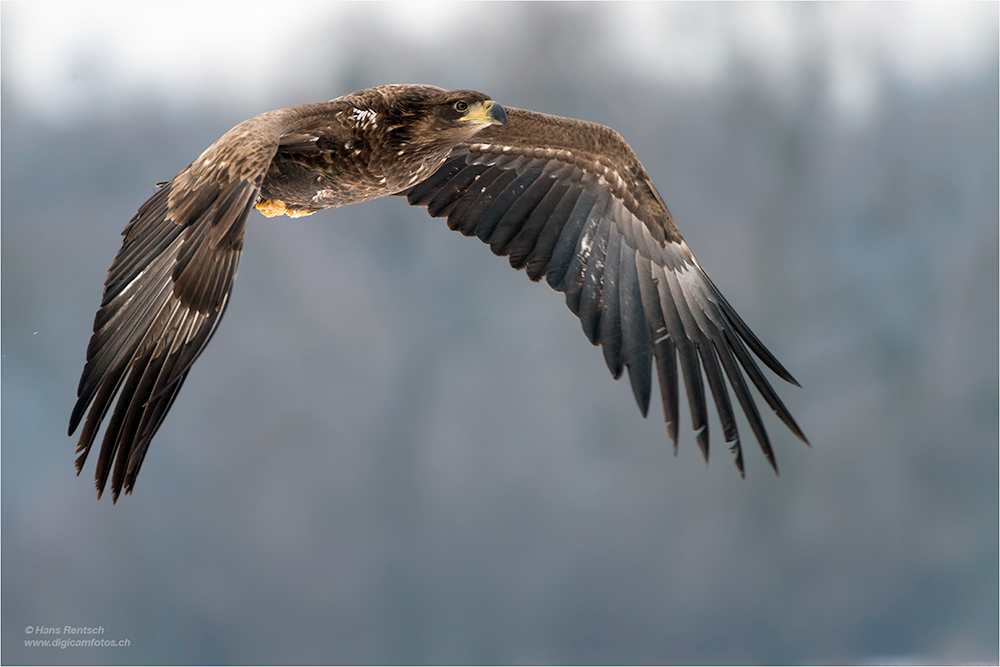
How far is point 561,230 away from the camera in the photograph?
14.4ft

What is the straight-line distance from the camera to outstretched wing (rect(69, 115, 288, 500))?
2.58 meters

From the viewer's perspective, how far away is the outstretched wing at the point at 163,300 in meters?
2.58

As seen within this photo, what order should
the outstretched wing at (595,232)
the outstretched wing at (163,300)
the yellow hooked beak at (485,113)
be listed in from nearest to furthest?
the outstretched wing at (163,300) < the yellow hooked beak at (485,113) < the outstretched wing at (595,232)

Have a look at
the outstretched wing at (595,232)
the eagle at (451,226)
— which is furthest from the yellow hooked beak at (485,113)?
the outstretched wing at (595,232)

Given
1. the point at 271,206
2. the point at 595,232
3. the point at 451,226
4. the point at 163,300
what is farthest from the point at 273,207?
the point at 595,232

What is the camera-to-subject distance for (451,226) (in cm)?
445

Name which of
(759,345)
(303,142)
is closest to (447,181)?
(303,142)

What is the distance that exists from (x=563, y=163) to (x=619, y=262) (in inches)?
23.8

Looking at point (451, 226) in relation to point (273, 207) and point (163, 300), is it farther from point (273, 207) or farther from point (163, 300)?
point (163, 300)

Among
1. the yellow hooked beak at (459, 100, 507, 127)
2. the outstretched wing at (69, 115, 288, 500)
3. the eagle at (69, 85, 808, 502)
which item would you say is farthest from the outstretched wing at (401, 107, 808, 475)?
the outstretched wing at (69, 115, 288, 500)

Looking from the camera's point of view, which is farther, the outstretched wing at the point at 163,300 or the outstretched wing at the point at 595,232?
the outstretched wing at the point at 595,232

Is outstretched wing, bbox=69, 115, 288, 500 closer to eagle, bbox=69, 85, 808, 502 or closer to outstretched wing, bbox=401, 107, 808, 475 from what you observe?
eagle, bbox=69, 85, 808, 502

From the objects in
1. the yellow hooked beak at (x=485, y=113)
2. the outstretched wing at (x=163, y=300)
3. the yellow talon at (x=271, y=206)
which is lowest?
the outstretched wing at (x=163, y=300)

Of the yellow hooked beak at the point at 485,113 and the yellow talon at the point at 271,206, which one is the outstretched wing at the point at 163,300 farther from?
the yellow hooked beak at the point at 485,113
